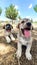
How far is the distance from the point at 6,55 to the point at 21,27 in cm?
78

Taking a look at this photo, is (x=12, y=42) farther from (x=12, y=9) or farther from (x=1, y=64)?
(x=12, y=9)

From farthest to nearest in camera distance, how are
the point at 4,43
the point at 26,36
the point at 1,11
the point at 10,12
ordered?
the point at 1,11 < the point at 10,12 < the point at 4,43 < the point at 26,36

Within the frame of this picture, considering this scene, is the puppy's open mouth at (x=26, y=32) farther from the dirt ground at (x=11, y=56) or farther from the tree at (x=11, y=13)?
the tree at (x=11, y=13)

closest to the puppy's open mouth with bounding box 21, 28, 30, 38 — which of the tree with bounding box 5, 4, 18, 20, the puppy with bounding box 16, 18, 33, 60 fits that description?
the puppy with bounding box 16, 18, 33, 60

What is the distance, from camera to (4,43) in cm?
470

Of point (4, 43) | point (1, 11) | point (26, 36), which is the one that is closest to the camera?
point (26, 36)

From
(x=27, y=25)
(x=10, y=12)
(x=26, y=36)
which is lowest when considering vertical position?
(x=10, y=12)

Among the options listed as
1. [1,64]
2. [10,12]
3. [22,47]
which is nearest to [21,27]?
[22,47]

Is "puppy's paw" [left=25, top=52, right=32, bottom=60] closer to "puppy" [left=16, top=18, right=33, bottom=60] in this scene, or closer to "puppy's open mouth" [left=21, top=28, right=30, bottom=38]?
"puppy" [left=16, top=18, right=33, bottom=60]

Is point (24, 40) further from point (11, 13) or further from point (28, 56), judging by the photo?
point (11, 13)

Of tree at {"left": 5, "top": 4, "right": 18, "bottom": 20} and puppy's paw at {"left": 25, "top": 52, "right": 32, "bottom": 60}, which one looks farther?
tree at {"left": 5, "top": 4, "right": 18, "bottom": 20}

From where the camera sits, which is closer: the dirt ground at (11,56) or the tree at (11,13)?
the dirt ground at (11,56)

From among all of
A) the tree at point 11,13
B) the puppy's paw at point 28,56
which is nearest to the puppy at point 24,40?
the puppy's paw at point 28,56

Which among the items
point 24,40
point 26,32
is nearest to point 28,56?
point 24,40
